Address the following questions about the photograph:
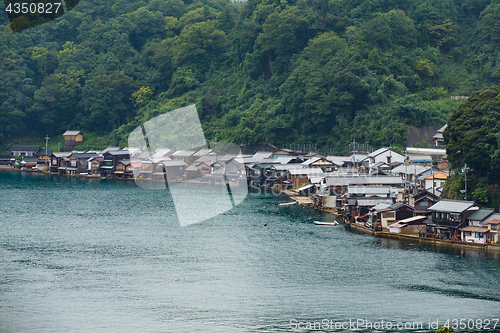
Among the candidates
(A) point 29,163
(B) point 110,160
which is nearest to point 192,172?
(B) point 110,160

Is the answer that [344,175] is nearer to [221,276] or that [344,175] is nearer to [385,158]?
[385,158]

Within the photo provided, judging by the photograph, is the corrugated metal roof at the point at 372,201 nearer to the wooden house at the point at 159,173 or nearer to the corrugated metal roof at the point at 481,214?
the corrugated metal roof at the point at 481,214

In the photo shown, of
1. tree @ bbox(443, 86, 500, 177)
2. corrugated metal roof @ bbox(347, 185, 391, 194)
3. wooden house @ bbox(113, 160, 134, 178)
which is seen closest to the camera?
tree @ bbox(443, 86, 500, 177)

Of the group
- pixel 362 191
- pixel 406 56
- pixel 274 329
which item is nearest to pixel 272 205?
pixel 362 191

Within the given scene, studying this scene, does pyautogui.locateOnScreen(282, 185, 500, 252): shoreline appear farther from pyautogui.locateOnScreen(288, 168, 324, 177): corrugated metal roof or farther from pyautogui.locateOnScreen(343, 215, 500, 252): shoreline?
pyautogui.locateOnScreen(288, 168, 324, 177): corrugated metal roof

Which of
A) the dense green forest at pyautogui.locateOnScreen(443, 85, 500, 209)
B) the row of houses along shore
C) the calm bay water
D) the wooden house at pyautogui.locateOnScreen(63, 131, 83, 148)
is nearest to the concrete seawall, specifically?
the row of houses along shore

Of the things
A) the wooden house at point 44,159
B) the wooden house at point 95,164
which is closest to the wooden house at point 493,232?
the wooden house at point 95,164

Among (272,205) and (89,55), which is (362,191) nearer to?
(272,205)
